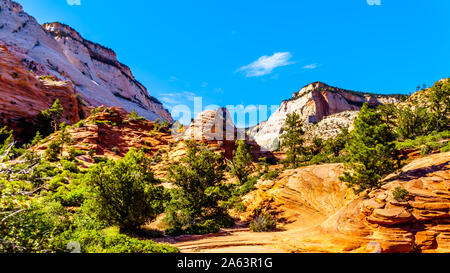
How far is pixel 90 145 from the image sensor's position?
Result: 3756 centimetres

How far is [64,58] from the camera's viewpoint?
87.5 metres

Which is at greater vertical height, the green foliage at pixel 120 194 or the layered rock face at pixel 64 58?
the layered rock face at pixel 64 58

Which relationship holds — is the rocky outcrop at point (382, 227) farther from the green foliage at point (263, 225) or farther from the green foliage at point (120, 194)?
the green foliage at point (120, 194)

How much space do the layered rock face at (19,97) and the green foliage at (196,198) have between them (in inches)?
1700

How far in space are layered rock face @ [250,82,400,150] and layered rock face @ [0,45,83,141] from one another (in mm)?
93159

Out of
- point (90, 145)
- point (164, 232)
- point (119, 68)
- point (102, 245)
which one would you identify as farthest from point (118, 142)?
point (119, 68)

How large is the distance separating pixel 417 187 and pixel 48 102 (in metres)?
66.9

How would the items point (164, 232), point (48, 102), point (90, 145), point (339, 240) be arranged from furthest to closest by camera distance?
point (48, 102) < point (90, 145) < point (164, 232) < point (339, 240)

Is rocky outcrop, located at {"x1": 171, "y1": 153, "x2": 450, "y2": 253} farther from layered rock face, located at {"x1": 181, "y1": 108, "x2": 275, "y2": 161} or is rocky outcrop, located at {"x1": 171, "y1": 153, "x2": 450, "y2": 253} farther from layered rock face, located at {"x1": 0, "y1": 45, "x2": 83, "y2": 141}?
layered rock face, located at {"x1": 0, "y1": 45, "x2": 83, "y2": 141}

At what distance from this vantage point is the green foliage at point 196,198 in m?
15.4

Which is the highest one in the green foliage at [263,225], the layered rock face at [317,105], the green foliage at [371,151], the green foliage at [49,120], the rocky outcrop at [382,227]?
the layered rock face at [317,105]

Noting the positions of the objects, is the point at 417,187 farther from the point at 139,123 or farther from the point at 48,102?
the point at 48,102

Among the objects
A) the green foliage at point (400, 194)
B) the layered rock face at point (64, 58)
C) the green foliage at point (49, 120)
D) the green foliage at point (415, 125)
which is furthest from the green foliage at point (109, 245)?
the layered rock face at point (64, 58)

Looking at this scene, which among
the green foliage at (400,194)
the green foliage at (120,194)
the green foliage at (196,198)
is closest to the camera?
the green foliage at (400,194)
